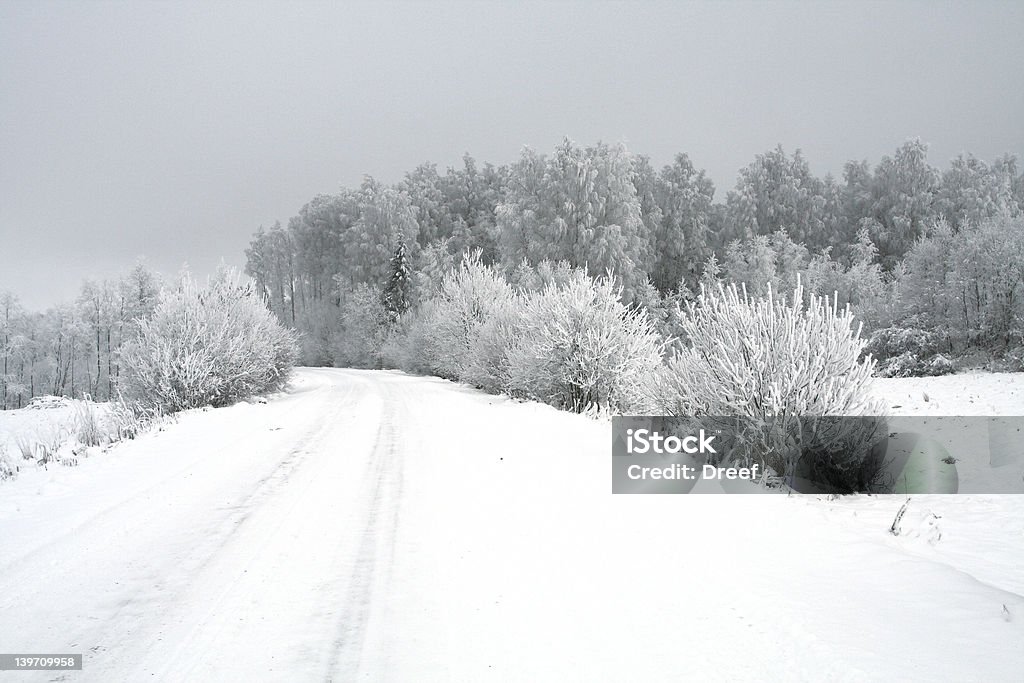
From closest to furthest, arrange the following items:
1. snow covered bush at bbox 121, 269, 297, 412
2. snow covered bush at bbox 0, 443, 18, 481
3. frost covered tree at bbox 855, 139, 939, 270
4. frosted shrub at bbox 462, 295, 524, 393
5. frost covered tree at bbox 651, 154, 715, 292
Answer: snow covered bush at bbox 0, 443, 18, 481
snow covered bush at bbox 121, 269, 297, 412
frosted shrub at bbox 462, 295, 524, 393
frost covered tree at bbox 651, 154, 715, 292
frost covered tree at bbox 855, 139, 939, 270

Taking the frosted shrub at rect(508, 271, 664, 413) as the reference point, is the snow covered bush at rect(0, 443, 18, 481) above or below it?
below

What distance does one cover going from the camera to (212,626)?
378cm

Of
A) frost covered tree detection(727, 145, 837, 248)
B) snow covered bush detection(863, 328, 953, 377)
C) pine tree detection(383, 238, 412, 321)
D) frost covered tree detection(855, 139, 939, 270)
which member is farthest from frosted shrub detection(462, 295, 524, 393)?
frost covered tree detection(855, 139, 939, 270)

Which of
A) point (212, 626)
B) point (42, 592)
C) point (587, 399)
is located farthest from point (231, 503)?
point (587, 399)

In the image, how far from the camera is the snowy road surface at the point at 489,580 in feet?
11.0

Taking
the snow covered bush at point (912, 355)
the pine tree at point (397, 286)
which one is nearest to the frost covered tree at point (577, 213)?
the pine tree at point (397, 286)

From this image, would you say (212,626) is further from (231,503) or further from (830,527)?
(830,527)

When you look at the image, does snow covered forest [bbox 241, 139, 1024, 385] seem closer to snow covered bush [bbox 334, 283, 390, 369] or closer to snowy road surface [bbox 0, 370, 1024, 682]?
snow covered bush [bbox 334, 283, 390, 369]

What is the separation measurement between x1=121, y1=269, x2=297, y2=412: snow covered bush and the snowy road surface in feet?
30.4

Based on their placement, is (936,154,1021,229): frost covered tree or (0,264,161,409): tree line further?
(936,154,1021,229): frost covered tree

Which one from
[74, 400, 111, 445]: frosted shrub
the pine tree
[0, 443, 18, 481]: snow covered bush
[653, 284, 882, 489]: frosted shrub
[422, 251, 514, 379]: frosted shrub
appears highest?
the pine tree

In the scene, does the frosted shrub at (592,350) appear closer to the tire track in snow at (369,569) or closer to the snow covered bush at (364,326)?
the tire track in snow at (369,569)

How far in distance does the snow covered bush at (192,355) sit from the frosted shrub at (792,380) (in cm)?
1505

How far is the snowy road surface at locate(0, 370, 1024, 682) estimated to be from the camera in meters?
3.37
